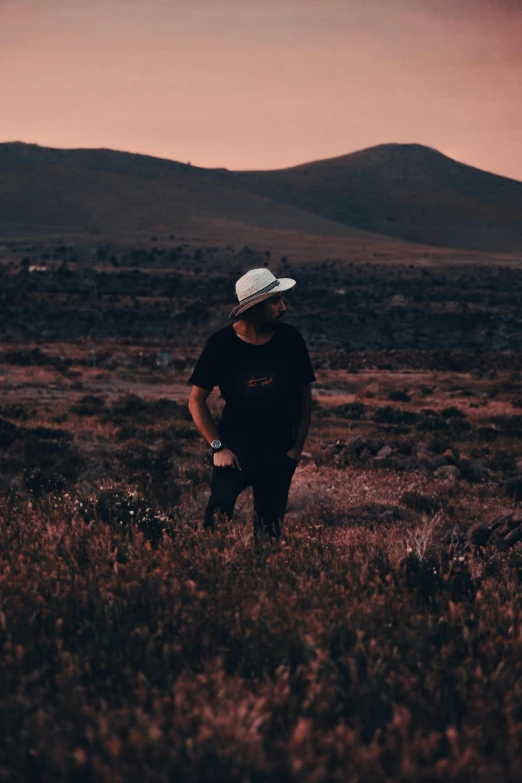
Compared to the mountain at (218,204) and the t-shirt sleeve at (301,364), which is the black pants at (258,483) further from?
the mountain at (218,204)

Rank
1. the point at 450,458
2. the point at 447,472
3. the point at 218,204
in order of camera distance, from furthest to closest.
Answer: the point at 218,204 → the point at 450,458 → the point at 447,472

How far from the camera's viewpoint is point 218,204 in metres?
150

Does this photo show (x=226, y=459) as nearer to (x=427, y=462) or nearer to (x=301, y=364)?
(x=301, y=364)

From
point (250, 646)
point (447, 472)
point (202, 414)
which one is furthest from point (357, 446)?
point (250, 646)

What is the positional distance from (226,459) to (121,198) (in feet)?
458

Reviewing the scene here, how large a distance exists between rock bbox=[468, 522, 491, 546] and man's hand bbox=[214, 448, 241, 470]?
405 centimetres

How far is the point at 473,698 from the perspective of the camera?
9.21 ft

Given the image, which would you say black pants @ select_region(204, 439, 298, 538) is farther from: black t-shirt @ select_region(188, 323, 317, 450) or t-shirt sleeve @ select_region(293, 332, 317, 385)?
t-shirt sleeve @ select_region(293, 332, 317, 385)

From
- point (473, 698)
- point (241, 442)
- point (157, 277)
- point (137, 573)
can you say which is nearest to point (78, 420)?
point (241, 442)

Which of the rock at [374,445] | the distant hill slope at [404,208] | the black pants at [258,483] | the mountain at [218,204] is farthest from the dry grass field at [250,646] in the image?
the distant hill slope at [404,208]

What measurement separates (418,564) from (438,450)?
1210 cm

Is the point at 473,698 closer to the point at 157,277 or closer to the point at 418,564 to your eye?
the point at 418,564

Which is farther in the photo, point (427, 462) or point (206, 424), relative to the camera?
point (427, 462)

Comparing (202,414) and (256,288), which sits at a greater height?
(256,288)
